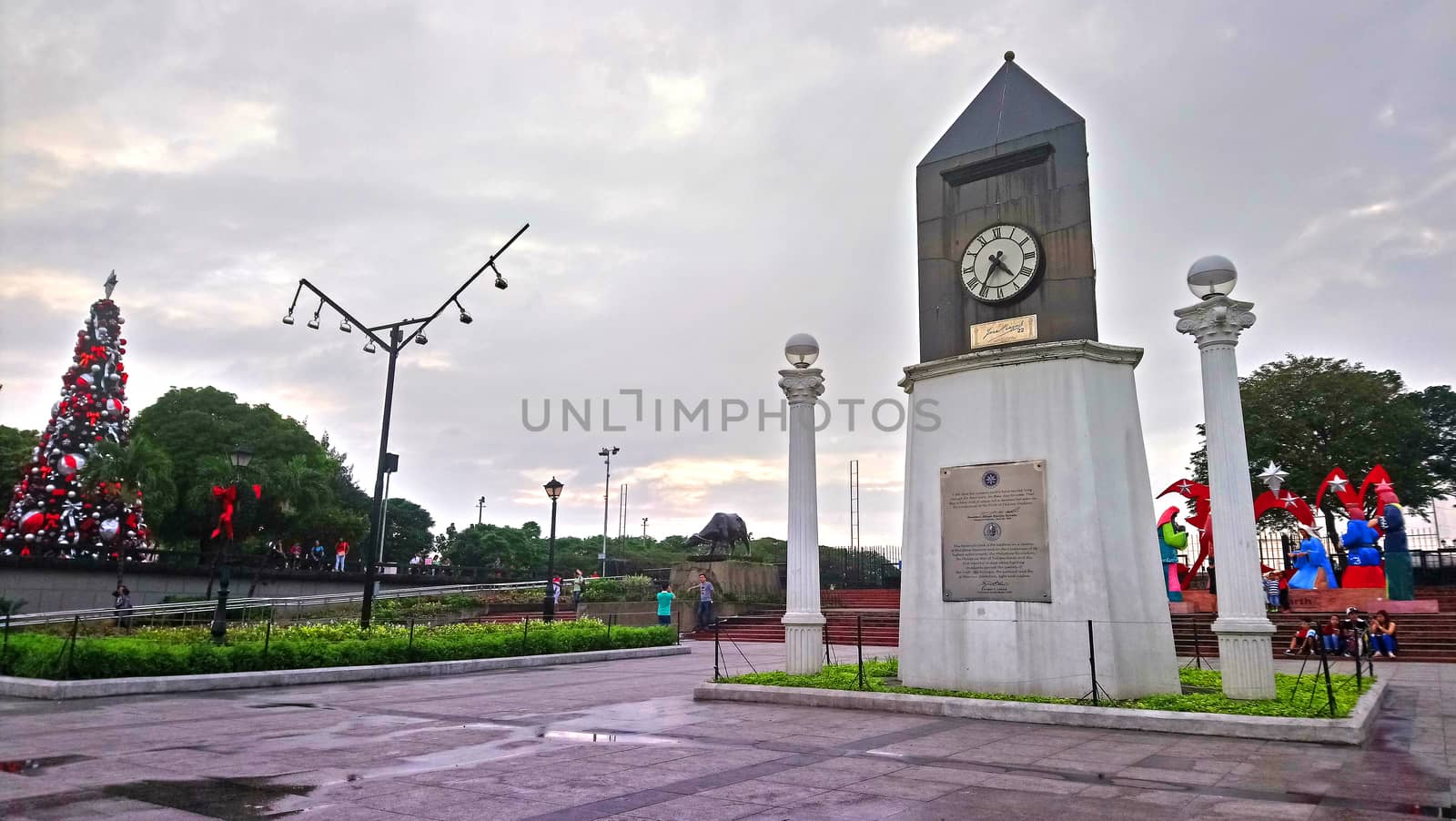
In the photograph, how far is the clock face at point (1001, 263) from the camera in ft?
41.0

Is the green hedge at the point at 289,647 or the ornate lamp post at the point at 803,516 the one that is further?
the green hedge at the point at 289,647

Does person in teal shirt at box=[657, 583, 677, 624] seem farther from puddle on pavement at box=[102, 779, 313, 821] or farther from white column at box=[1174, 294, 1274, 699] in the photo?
puddle on pavement at box=[102, 779, 313, 821]

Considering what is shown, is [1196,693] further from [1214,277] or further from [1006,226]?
[1006,226]

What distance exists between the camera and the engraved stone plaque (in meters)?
11.5

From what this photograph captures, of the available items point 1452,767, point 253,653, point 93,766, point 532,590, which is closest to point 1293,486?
point 532,590

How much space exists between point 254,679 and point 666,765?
1054cm

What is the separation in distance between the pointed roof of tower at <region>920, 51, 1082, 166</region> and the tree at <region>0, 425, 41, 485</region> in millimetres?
51386

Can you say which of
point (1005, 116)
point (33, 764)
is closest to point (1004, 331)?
point (1005, 116)

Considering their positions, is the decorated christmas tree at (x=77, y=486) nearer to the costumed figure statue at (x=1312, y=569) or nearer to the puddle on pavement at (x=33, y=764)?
the puddle on pavement at (x=33, y=764)

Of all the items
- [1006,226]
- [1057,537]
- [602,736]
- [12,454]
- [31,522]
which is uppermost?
[12,454]

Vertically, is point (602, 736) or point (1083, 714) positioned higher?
point (1083, 714)

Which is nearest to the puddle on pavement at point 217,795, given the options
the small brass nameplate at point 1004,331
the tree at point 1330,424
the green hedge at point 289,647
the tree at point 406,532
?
the green hedge at point 289,647

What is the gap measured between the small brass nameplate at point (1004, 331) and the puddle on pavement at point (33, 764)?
1132 cm

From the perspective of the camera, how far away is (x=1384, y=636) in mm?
20297
